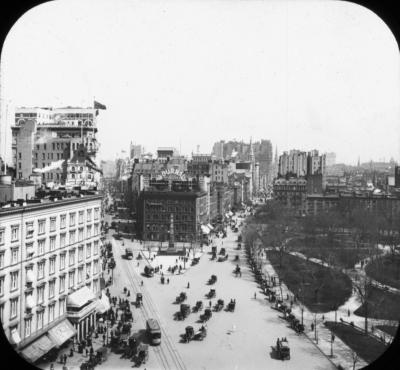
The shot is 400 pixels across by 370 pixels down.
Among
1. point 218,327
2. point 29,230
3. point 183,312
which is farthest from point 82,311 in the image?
point 218,327

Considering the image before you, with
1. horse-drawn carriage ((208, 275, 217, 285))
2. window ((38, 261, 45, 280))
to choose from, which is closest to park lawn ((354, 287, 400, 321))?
horse-drawn carriage ((208, 275, 217, 285))

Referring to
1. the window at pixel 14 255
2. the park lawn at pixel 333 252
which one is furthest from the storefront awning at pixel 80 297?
the park lawn at pixel 333 252

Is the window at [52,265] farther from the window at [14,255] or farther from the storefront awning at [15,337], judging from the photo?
the storefront awning at [15,337]

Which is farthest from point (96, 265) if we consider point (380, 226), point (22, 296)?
point (380, 226)

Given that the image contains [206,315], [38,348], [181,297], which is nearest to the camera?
[38,348]

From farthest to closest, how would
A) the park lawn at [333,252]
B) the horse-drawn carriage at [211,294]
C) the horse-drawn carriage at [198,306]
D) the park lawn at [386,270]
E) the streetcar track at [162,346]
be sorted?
1. the park lawn at [333,252]
2. the park lawn at [386,270]
3. the horse-drawn carriage at [211,294]
4. the horse-drawn carriage at [198,306]
5. the streetcar track at [162,346]

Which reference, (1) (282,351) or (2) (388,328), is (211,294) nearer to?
(2) (388,328)

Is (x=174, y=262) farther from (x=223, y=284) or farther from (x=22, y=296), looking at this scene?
(x=22, y=296)
